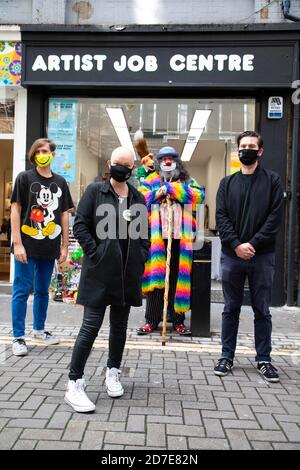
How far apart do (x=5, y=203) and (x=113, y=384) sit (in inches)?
388

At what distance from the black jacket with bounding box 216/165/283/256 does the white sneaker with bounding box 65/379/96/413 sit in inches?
69.3

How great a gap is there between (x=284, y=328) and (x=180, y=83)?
3.84 meters

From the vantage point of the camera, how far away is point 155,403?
3.47 meters

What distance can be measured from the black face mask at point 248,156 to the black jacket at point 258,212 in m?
0.12

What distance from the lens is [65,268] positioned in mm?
7004

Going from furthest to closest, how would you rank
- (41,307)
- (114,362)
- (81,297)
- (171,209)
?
(171,209) < (41,307) < (114,362) < (81,297)

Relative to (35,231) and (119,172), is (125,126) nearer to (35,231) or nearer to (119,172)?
(35,231)

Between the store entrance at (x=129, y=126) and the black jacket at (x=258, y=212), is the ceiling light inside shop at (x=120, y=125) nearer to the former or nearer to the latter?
the store entrance at (x=129, y=126)

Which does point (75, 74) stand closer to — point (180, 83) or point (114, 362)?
point (180, 83)

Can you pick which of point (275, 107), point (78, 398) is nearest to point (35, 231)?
point (78, 398)

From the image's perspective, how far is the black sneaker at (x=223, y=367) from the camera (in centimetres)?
409

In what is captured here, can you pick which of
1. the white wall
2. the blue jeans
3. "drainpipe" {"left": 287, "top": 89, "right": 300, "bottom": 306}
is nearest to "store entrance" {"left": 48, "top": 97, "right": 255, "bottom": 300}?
"drainpipe" {"left": 287, "top": 89, "right": 300, "bottom": 306}

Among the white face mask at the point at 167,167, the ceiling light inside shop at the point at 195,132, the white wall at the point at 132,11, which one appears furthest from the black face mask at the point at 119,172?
the white wall at the point at 132,11
